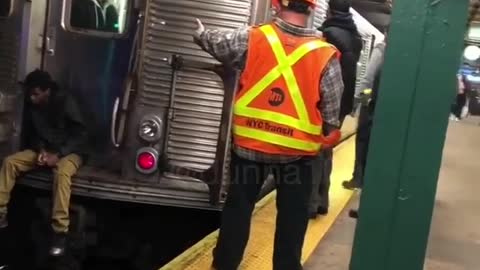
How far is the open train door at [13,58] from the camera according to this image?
4.71 meters

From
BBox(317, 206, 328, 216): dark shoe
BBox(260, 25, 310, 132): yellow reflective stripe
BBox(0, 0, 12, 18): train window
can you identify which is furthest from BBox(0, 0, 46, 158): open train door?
BBox(317, 206, 328, 216): dark shoe

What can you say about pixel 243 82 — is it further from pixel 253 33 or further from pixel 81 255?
pixel 81 255

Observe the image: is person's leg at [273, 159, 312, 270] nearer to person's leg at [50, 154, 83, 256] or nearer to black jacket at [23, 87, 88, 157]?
person's leg at [50, 154, 83, 256]

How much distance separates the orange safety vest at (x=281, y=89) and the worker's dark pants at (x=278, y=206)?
0.16 metres

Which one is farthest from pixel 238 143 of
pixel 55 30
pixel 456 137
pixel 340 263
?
pixel 456 137

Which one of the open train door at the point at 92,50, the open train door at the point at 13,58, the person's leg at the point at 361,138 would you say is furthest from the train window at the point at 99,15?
the person's leg at the point at 361,138

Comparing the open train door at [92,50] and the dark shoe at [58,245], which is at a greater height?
the open train door at [92,50]

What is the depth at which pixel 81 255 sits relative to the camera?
4574 mm

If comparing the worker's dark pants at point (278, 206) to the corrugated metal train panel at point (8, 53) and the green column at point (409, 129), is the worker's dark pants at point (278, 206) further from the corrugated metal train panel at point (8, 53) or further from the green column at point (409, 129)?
the corrugated metal train panel at point (8, 53)

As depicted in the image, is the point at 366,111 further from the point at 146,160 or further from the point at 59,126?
the point at 59,126

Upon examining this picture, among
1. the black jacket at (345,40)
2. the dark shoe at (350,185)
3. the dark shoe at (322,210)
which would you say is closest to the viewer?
the black jacket at (345,40)

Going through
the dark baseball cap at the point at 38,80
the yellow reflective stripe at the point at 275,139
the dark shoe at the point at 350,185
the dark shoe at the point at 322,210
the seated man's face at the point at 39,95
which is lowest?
the dark shoe at the point at 350,185

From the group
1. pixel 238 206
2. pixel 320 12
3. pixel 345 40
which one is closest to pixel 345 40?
pixel 345 40

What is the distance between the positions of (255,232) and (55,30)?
2.11 meters
